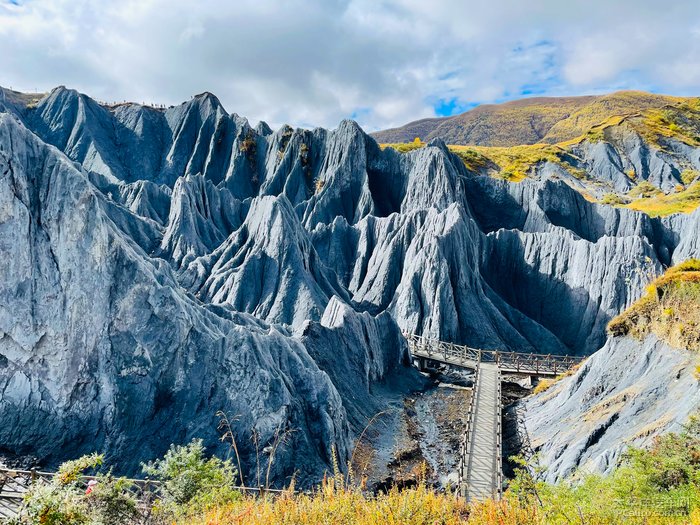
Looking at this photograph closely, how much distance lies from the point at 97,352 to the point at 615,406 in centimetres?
1816

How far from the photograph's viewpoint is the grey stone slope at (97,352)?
17.0 metres

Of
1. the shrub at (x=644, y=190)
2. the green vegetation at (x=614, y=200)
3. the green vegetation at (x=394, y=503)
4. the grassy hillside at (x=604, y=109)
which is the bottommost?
the green vegetation at (x=394, y=503)

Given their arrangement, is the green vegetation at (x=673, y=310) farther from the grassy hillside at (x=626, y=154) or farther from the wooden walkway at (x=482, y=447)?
the grassy hillside at (x=626, y=154)

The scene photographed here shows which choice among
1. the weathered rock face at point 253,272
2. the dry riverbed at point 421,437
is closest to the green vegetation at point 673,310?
the dry riverbed at point 421,437

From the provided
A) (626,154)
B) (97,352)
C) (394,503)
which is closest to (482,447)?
(394,503)

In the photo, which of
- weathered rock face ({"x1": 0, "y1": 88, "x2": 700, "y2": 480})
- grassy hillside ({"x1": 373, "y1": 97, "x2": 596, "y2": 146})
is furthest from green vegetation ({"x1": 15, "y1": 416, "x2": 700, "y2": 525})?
grassy hillside ({"x1": 373, "y1": 97, "x2": 596, "y2": 146})

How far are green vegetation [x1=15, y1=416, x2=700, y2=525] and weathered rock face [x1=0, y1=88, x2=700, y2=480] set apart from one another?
777 cm

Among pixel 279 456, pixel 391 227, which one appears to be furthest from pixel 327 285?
pixel 279 456

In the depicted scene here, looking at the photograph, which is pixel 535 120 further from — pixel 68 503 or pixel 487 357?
pixel 68 503

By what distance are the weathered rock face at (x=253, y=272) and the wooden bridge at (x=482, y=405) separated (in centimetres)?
250

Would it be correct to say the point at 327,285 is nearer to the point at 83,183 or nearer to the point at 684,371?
the point at 83,183

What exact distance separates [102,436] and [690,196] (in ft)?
210

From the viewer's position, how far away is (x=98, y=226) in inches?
720

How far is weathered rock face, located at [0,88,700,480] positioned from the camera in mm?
17406
